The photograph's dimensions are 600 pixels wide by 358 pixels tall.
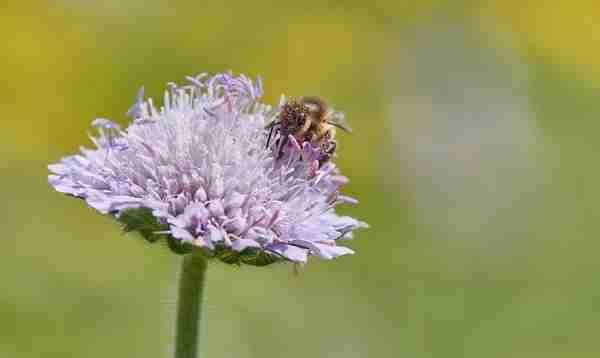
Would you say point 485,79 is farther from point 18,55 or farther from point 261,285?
point 18,55


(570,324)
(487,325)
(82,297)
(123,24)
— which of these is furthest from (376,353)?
(123,24)

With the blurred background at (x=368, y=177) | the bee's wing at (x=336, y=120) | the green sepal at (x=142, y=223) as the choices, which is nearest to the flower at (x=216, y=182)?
the green sepal at (x=142, y=223)

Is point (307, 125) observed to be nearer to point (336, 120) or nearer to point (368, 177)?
point (336, 120)

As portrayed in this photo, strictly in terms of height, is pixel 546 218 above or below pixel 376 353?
above

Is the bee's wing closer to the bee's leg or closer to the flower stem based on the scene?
the bee's leg

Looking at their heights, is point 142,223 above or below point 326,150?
below

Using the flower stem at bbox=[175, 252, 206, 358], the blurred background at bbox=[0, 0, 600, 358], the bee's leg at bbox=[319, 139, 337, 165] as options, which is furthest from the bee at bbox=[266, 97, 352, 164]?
the blurred background at bbox=[0, 0, 600, 358]

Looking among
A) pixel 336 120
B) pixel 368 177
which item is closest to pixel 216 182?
pixel 336 120
